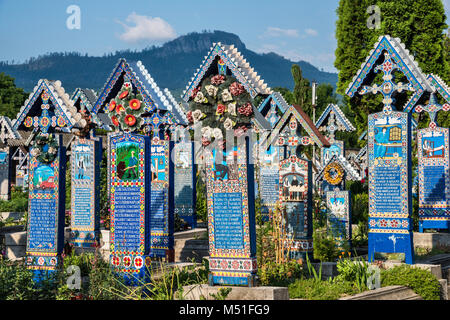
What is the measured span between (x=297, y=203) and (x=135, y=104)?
430cm

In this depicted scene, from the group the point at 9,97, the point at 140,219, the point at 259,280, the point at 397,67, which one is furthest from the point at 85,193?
the point at 9,97

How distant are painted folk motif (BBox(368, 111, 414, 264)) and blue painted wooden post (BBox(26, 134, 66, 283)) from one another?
6.46 meters

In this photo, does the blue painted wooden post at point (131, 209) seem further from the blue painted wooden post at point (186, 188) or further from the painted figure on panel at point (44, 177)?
the blue painted wooden post at point (186, 188)

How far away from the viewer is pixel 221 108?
1044 cm

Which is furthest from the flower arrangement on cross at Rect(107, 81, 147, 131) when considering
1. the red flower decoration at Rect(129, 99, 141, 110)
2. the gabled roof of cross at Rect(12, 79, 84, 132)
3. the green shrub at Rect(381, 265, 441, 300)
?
the green shrub at Rect(381, 265, 441, 300)

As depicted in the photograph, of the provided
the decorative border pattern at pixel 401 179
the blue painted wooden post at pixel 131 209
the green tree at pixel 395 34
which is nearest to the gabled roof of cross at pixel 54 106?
the blue painted wooden post at pixel 131 209

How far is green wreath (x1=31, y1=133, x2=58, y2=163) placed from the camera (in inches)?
482

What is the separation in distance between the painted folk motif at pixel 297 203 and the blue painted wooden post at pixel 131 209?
3.95 m

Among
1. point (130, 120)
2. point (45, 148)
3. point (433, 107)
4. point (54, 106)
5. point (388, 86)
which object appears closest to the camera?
point (130, 120)

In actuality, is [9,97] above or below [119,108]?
above

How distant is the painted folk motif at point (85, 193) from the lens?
16109 millimetres

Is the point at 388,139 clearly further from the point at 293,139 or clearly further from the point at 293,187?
the point at 293,187

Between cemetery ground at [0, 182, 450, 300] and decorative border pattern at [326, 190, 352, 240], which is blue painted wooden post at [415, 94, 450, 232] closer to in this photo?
decorative border pattern at [326, 190, 352, 240]

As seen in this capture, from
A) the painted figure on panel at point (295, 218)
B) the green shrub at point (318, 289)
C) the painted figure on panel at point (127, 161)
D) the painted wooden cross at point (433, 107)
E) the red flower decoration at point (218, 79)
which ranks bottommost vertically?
the green shrub at point (318, 289)
